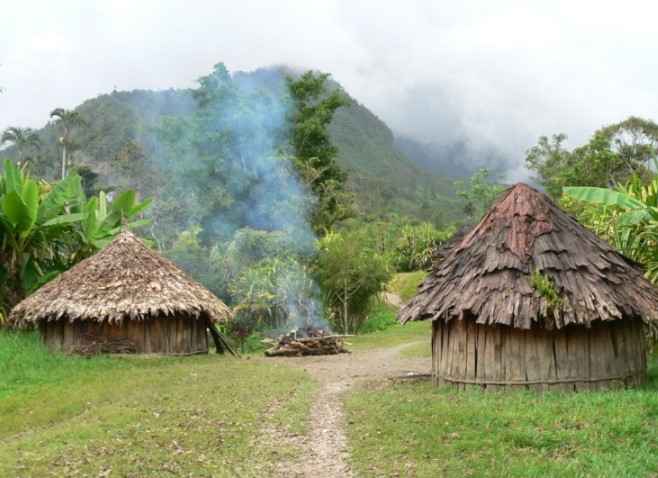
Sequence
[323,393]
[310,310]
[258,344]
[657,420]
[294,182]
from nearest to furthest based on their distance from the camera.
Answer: [657,420] < [323,393] < [258,344] < [310,310] < [294,182]

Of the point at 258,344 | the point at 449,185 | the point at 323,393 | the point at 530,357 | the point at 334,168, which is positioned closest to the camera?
the point at 530,357

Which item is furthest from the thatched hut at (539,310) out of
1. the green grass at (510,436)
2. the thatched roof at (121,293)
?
the thatched roof at (121,293)

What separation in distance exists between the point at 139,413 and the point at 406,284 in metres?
36.1

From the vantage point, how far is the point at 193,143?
3569 centimetres

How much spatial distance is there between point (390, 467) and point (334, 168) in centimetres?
3328

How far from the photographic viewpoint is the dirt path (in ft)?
27.6

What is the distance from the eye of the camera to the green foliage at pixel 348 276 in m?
30.2

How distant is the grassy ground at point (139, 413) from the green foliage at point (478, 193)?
4443cm

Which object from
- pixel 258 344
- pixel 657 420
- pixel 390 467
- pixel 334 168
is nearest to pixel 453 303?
pixel 657 420

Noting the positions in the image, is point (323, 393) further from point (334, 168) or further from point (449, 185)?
point (449, 185)

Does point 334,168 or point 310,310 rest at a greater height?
point 334,168

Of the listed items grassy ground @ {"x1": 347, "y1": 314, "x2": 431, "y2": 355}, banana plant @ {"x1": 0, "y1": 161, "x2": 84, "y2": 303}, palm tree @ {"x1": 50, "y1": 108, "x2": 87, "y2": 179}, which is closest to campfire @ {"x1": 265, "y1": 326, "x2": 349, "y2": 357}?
grassy ground @ {"x1": 347, "y1": 314, "x2": 431, "y2": 355}

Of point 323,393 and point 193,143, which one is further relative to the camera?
point 193,143

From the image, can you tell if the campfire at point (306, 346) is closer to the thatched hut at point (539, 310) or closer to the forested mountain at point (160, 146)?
the thatched hut at point (539, 310)
